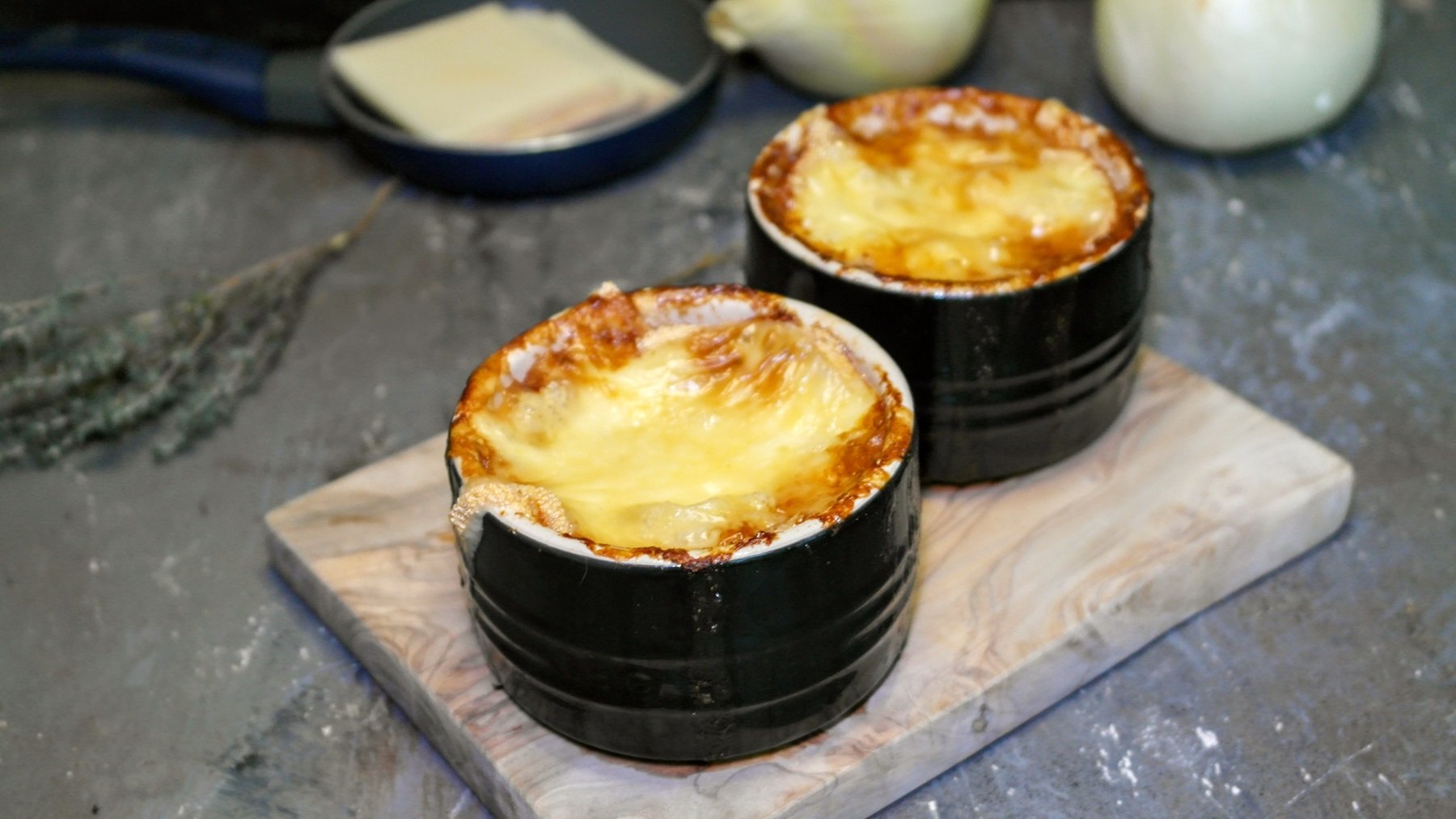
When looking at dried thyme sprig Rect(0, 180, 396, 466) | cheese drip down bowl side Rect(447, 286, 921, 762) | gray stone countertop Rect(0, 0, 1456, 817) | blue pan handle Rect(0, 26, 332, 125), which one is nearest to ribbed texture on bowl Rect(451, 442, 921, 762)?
cheese drip down bowl side Rect(447, 286, 921, 762)

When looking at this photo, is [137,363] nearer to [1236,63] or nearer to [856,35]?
[856,35]

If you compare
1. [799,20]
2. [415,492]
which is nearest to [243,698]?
[415,492]

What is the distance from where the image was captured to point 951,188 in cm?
134

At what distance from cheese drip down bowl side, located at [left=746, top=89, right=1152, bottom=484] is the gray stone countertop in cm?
21

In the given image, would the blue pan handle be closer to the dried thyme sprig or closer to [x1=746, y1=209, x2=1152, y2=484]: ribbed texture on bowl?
the dried thyme sprig

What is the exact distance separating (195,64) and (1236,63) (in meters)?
1.34

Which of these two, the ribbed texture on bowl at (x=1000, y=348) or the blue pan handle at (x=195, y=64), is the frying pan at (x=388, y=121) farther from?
the ribbed texture on bowl at (x=1000, y=348)

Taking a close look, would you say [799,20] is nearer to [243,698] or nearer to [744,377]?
[744,377]

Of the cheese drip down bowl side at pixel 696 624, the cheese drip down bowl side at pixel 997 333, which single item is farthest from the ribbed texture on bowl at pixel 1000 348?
the cheese drip down bowl side at pixel 696 624

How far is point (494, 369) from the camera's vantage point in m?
1.11

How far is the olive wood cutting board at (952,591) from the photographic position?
3.45ft

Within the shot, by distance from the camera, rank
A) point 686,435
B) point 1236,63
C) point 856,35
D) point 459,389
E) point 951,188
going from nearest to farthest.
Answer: point 686,435 < point 951,188 < point 459,389 < point 1236,63 < point 856,35

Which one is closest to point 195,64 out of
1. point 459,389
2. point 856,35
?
point 459,389

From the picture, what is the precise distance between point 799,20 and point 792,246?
0.73 metres
